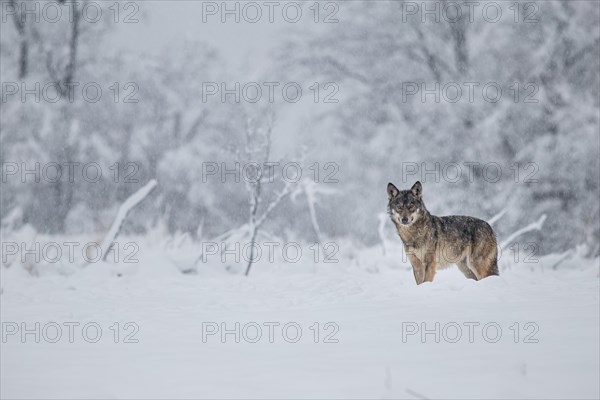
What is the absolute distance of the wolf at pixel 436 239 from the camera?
7.11 meters

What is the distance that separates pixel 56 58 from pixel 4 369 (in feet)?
63.7

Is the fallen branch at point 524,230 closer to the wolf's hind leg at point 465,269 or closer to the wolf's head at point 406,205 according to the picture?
the wolf's hind leg at point 465,269

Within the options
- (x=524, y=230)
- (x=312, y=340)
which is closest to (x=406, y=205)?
(x=312, y=340)

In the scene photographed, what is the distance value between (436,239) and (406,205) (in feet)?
2.04

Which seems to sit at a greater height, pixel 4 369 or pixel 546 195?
pixel 546 195

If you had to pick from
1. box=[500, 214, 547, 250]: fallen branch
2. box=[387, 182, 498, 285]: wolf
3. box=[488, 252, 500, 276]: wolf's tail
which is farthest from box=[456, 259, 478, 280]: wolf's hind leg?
box=[500, 214, 547, 250]: fallen branch

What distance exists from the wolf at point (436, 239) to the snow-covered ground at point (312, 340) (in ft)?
0.81

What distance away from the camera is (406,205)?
7.05m

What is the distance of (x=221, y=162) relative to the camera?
899 inches

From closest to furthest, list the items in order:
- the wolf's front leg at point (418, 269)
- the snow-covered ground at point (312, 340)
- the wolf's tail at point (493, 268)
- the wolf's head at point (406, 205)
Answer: the snow-covered ground at point (312, 340)
the wolf's head at point (406, 205)
the wolf's front leg at point (418, 269)
the wolf's tail at point (493, 268)

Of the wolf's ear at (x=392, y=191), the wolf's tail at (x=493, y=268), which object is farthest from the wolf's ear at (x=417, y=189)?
the wolf's tail at (x=493, y=268)

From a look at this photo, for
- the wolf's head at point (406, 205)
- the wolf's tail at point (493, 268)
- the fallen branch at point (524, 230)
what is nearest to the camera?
the wolf's head at point (406, 205)

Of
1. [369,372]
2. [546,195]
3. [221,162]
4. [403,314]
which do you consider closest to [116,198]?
[221,162]

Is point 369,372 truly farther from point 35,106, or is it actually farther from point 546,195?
point 35,106
